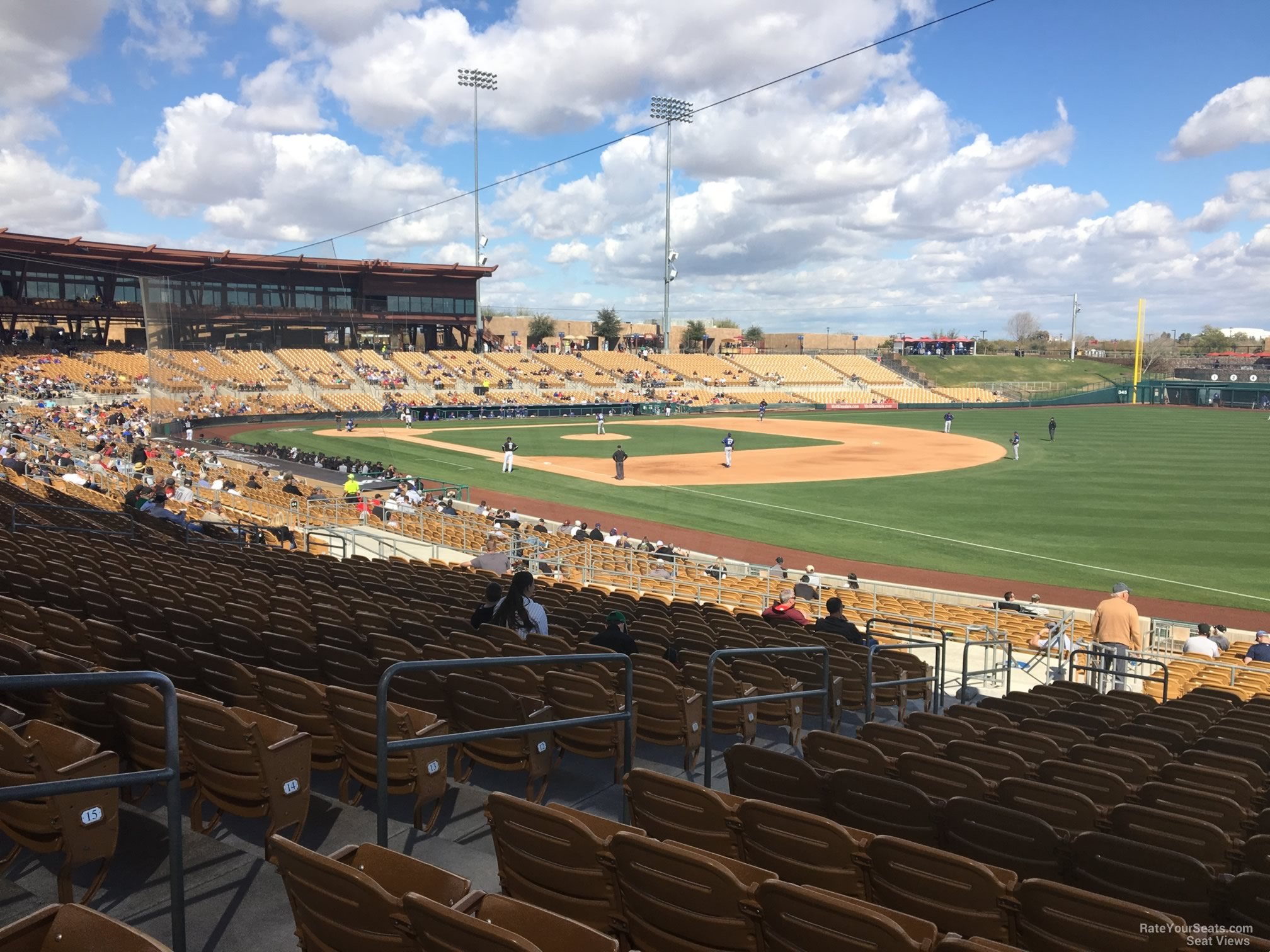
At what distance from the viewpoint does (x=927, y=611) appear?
18.4m

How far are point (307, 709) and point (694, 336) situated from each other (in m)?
132

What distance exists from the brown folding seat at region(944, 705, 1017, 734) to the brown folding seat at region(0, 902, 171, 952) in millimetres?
6786

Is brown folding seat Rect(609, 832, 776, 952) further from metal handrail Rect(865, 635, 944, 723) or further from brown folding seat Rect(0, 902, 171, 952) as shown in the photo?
metal handrail Rect(865, 635, 944, 723)

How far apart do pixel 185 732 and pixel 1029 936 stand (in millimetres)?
4178

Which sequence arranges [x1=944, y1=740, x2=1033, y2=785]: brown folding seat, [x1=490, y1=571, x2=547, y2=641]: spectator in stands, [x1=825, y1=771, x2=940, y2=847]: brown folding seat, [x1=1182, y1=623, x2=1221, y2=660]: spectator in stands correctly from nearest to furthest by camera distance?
[x1=825, y1=771, x2=940, y2=847]: brown folding seat
[x1=944, y1=740, x2=1033, y2=785]: brown folding seat
[x1=490, y1=571, x2=547, y2=641]: spectator in stands
[x1=1182, y1=623, x2=1221, y2=660]: spectator in stands

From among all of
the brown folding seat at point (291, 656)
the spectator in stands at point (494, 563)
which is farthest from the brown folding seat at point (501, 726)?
the spectator in stands at point (494, 563)

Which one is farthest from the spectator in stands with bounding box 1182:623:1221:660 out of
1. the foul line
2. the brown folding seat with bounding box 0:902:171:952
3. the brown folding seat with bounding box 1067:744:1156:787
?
the brown folding seat with bounding box 0:902:171:952

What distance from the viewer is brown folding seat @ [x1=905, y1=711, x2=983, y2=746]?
7.32 meters

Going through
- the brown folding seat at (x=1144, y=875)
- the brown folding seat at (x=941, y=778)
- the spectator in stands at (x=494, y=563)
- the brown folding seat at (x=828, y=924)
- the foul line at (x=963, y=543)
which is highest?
the brown folding seat at (x=828, y=924)

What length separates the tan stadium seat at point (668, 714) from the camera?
23.2 feet

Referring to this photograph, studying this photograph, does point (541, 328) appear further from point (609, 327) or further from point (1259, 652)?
point (1259, 652)

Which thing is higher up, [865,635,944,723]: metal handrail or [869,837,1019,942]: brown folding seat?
[869,837,1019,942]: brown folding seat

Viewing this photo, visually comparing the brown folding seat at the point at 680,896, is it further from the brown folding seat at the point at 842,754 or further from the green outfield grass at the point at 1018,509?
the green outfield grass at the point at 1018,509

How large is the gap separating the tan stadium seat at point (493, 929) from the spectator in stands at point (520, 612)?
5.90 m
